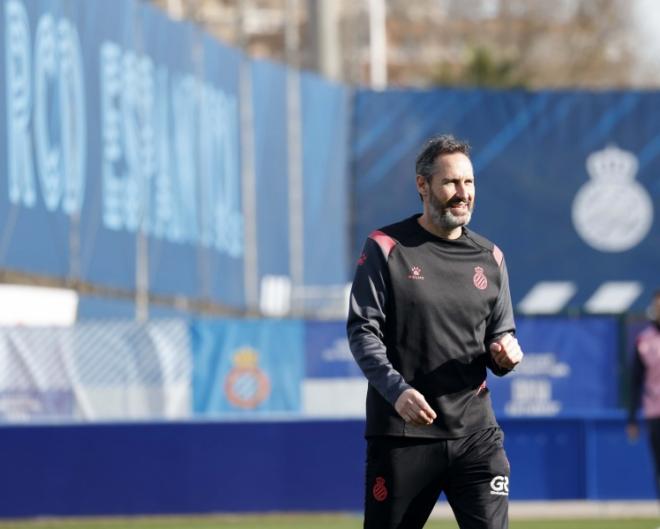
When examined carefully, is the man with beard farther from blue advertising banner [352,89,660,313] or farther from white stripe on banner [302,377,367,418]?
blue advertising banner [352,89,660,313]

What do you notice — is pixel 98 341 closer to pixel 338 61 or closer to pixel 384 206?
pixel 384 206

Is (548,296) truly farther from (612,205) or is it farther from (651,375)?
(651,375)

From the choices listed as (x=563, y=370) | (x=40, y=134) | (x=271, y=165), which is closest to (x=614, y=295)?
(x=271, y=165)

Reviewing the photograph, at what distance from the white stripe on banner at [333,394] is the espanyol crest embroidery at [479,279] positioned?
1406 cm

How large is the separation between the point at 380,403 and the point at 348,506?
1095 cm

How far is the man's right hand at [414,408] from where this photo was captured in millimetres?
6105

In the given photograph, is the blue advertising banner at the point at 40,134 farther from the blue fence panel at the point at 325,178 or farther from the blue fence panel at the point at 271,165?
the blue fence panel at the point at 325,178

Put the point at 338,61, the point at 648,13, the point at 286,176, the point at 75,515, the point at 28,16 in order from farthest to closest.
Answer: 1. the point at 648,13
2. the point at 338,61
3. the point at 286,176
4. the point at 28,16
5. the point at 75,515

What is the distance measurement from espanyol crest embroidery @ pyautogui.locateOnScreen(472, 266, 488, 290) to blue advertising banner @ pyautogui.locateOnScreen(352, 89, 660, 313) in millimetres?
24037

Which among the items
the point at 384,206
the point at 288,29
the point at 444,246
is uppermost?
the point at 288,29

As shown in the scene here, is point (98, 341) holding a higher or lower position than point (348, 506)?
higher

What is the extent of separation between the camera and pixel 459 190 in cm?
639

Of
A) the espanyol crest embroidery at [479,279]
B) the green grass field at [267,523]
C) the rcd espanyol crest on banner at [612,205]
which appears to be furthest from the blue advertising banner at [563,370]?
the espanyol crest embroidery at [479,279]

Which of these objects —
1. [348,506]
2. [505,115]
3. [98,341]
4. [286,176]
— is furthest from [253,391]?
[505,115]
